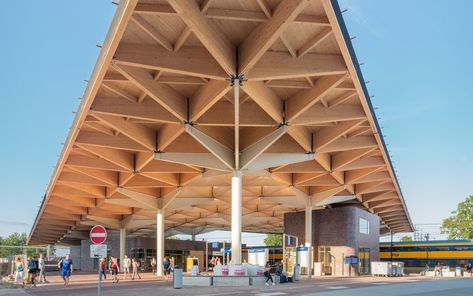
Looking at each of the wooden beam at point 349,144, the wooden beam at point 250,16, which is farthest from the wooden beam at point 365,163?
the wooden beam at point 250,16

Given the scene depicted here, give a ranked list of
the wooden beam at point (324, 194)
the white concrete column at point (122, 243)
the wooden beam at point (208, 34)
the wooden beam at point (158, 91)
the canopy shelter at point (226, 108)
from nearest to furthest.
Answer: the wooden beam at point (208, 34)
the canopy shelter at point (226, 108)
the wooden beam at point (158, 91)
the wooden beam at point (324, 194)
the white concrete column at point (122, 243)

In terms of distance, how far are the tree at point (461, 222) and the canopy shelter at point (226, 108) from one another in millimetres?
45193

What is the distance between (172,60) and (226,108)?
24.8 ft

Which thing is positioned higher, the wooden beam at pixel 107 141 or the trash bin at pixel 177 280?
the wooden beam at pixel 107 141

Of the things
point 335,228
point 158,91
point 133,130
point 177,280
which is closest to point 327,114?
point 158,91

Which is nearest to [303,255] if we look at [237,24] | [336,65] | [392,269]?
[392,269]

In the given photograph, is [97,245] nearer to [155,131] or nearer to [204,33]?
[204,33]

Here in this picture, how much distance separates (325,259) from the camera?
47656 millimetres

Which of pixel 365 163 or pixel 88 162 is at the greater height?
pixel 365 163

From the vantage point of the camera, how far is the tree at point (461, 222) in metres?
85.4

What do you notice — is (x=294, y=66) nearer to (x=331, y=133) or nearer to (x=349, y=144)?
(x=331, y=133)

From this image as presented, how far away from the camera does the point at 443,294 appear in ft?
67.9

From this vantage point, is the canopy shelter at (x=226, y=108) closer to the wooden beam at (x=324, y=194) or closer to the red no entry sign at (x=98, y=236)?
the wooden beam at (x=324, y=194)

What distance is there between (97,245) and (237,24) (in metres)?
9.52
